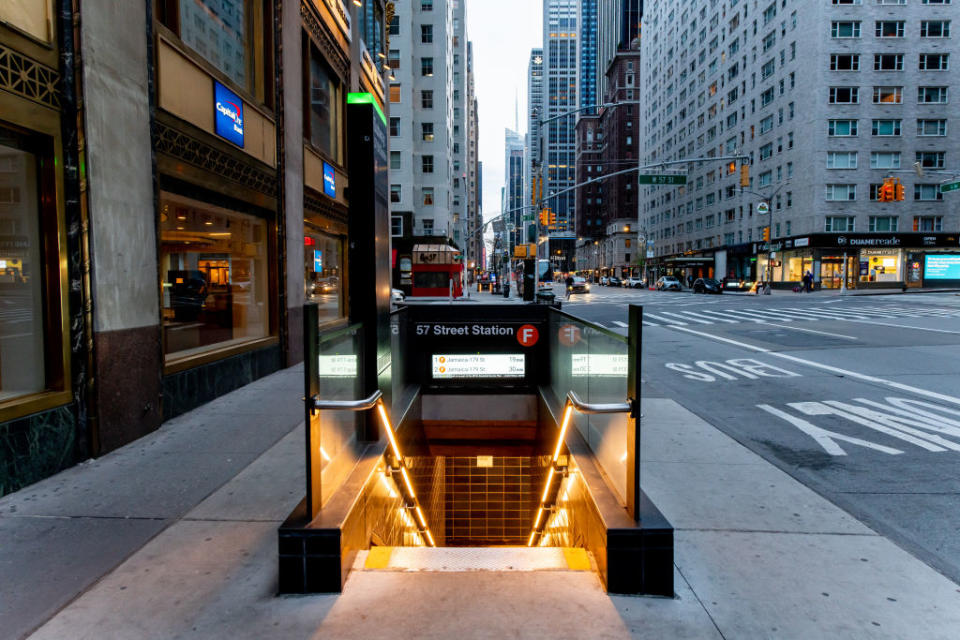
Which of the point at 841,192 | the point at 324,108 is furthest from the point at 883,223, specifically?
the point at 324,108

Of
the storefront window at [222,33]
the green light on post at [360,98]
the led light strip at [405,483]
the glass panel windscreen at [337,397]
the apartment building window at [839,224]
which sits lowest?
the led light strip at [405,483]

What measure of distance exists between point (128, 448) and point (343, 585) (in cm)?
414

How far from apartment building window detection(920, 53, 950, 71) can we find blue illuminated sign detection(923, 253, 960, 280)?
19104 mm

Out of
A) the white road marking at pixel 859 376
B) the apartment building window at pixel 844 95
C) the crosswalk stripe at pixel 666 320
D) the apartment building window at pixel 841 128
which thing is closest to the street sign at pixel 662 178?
the crosswalk stripe at pixel 666 320

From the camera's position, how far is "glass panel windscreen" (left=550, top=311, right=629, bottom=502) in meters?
3.92

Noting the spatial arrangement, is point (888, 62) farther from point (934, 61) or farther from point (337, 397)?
point (337, 397)

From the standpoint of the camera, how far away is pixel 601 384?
4508 millimetres

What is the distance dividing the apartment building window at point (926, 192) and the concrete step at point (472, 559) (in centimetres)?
6957

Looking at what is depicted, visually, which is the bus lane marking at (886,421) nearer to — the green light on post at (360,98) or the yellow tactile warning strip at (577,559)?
the yellow tactile warning strip at (577,559)

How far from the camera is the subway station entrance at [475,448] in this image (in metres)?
3.43

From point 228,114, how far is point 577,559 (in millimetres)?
8683

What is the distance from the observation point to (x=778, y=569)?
365cm

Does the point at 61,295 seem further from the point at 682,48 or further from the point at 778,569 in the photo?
the point at 682,48

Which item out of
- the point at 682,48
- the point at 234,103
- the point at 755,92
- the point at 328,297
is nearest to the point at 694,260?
the point at 755,92
